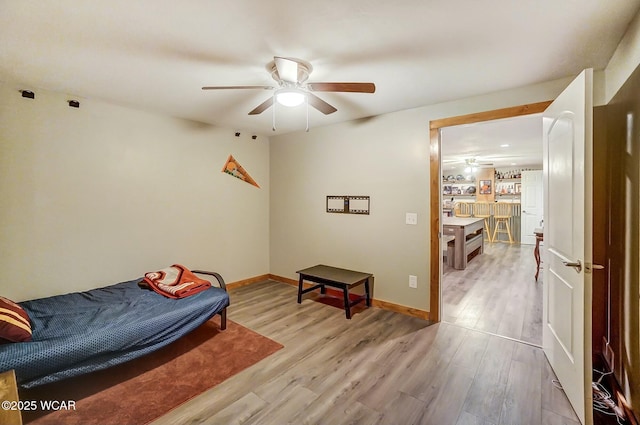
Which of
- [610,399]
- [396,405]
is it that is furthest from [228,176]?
[610,399]

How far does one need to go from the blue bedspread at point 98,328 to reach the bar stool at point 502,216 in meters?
8.91

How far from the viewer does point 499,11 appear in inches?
A: 65.0

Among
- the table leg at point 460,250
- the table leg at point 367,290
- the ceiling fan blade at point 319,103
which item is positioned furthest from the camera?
the table leg at point 460,250

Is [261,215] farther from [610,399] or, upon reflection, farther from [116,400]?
[610,399]

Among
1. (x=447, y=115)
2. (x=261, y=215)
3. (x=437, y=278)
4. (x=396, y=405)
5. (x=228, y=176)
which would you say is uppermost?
(x=447, y=115)

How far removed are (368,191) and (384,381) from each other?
2221 mm

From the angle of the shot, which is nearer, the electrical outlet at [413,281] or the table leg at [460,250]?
the electrical outlet at [413,281]

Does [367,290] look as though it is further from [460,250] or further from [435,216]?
[460,250]

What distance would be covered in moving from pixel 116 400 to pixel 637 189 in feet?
11.7

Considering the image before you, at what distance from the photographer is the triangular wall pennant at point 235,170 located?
4.35m

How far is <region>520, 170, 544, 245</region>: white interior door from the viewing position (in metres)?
8.33

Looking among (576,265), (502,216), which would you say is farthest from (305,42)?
(502,216)

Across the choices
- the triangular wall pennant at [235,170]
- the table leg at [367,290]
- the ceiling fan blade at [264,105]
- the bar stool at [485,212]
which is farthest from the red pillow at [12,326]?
the bar stool at [485,212]

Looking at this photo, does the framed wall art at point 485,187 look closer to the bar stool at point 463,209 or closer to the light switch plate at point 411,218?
the bar stool at point 463,209
